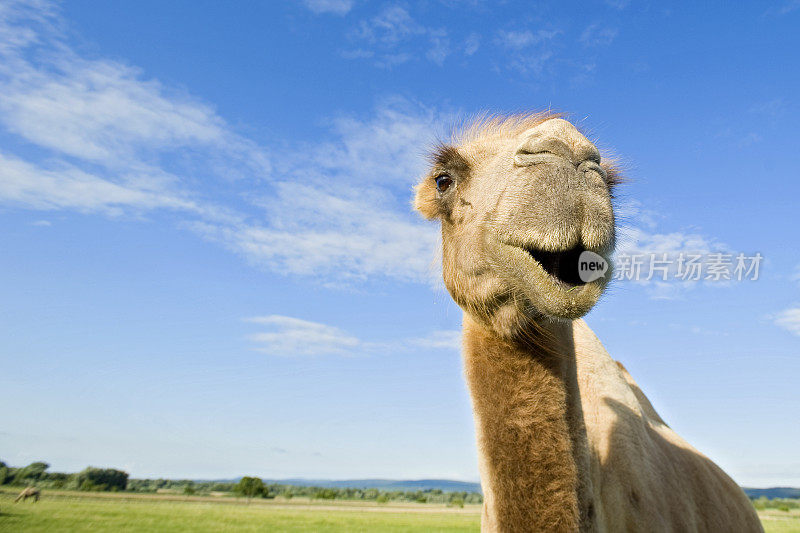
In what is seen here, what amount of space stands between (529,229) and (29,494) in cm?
7239

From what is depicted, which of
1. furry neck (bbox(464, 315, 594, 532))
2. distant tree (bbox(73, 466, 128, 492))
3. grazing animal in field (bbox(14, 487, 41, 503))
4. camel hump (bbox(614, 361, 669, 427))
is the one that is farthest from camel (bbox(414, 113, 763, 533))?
distant tree (bbox(73, 466, 128, 492))

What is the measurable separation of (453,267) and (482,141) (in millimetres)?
1118

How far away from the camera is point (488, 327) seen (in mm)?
3602

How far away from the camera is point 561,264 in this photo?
314 cm

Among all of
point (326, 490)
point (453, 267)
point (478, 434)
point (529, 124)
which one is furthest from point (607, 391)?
point (326, 490)

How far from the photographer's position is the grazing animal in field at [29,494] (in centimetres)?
5644

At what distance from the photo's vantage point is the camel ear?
4.32m

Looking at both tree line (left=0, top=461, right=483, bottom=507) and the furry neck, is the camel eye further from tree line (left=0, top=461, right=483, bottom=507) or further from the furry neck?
tree line (left=0, top=461, right=483, bottom=507)

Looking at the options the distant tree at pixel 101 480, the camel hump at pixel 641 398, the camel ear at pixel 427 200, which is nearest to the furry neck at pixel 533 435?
the camel ear at pixel 427 200

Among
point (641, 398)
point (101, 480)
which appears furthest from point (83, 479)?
point (641, 398)

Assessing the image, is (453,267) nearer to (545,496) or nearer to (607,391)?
(545,496)

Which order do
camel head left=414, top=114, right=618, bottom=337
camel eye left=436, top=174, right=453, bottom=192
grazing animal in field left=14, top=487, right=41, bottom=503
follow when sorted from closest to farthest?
camel head left=414, top=114, right=618, bottom=337 < camel eye left=436, top=174, right=453, bottom=192 < grazing animal in field left=14, top=487, right=41, bottom=503

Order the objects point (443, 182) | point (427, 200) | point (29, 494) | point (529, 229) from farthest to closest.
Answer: point (29, 494) < point (427, 200) < point (443, 182) < point (529, 229)

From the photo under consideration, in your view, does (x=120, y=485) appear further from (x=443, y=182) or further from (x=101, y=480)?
(x=443, y=182)
